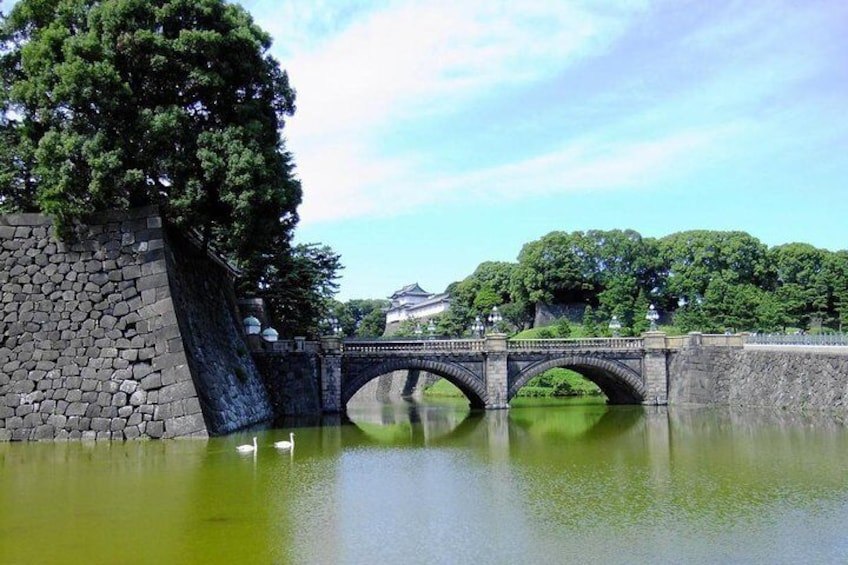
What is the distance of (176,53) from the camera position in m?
24.2

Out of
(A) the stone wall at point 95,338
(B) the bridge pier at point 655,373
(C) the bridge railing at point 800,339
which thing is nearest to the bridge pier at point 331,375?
(A) the stone wall at point 95,338

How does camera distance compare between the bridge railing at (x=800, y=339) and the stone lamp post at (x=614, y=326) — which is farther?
the stone lamp post at (x=614, y=326)

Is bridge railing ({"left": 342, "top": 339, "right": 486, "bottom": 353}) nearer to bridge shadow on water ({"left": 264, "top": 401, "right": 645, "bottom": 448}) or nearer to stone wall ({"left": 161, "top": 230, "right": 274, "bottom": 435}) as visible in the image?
bridge shadow on water ({"left": 264, "top": 401, "right": 645, "bottom": 448})

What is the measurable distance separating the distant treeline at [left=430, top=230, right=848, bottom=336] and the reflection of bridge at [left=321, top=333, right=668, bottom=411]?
968 inches

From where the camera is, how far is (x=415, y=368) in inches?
1499

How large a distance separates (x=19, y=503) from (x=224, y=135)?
13649mm

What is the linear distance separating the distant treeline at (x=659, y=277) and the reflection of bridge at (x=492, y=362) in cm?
2459

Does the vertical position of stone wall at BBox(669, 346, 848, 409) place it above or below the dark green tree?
below

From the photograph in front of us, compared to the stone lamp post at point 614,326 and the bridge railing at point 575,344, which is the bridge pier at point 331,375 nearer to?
the bridge railing at point 575,344

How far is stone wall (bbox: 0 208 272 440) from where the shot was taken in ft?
74.3

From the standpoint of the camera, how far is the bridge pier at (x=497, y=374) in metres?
38.4

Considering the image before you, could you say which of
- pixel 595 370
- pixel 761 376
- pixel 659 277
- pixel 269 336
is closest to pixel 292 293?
pixel 269 336

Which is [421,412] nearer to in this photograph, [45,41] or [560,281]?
[45,41]

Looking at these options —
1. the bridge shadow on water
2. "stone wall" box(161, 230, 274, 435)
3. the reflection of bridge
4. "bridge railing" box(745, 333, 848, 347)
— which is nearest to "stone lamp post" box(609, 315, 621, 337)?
the bridge shadow on water
